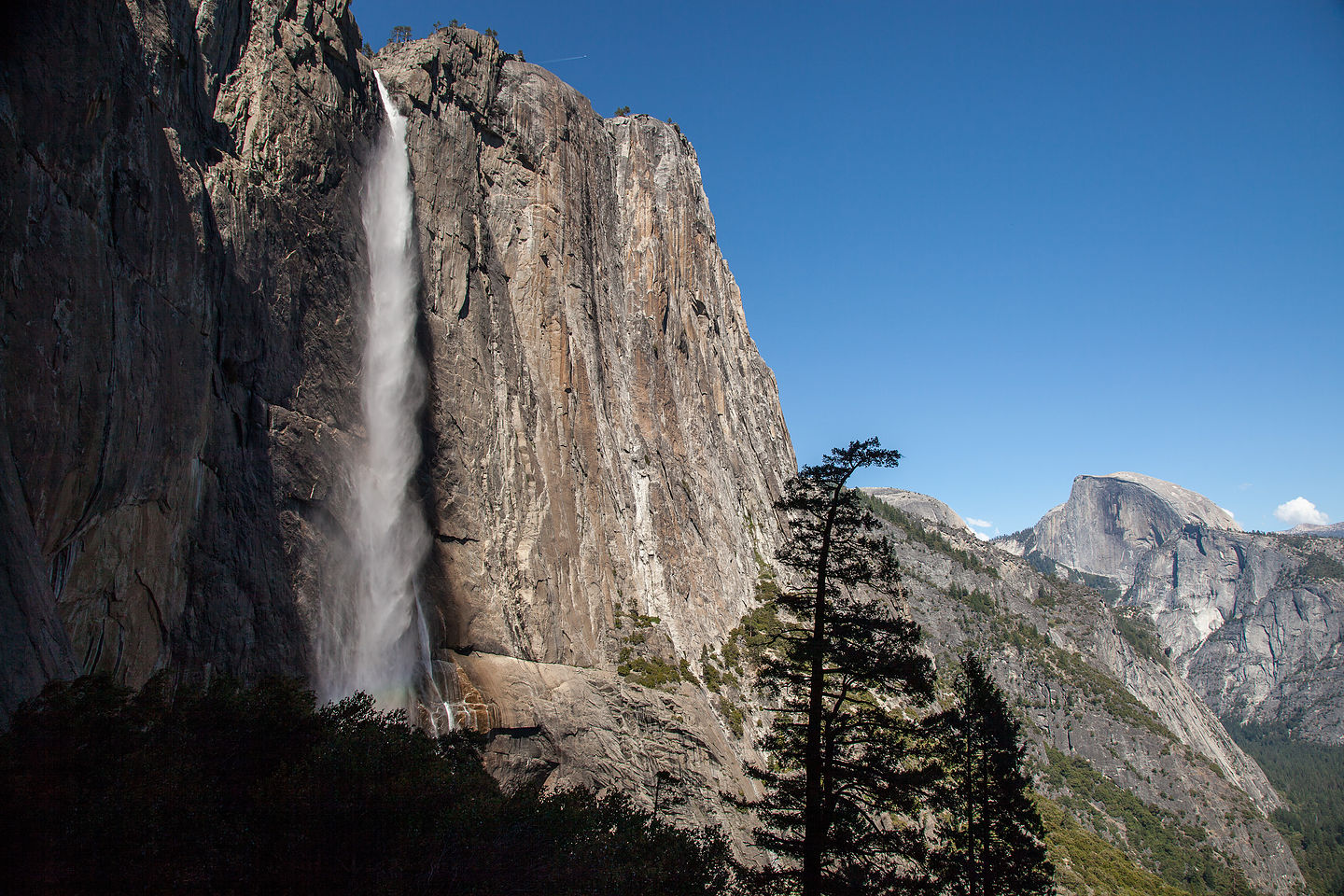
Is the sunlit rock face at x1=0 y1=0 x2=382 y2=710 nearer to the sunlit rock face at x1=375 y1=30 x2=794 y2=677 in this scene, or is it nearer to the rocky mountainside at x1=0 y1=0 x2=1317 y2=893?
the rocky mountainside at x1=0 y1=0 x2=1317 y2=893

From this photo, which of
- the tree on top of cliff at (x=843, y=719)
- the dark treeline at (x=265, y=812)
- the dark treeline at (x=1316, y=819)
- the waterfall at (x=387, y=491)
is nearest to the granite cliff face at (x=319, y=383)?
the waterfall at (x=387, y=491)

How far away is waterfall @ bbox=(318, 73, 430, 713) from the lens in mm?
26047

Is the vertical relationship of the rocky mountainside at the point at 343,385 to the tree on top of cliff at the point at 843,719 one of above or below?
above

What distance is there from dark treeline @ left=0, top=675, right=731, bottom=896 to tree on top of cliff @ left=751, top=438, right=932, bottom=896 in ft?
15.0

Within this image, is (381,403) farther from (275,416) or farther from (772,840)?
(772,840)

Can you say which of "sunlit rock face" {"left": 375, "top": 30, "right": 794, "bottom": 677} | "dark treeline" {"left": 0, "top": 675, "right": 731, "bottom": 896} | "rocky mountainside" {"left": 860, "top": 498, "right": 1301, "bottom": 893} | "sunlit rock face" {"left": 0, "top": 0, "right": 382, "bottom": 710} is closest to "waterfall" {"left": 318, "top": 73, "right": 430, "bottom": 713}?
"sunlit rock face" {"left": 375, "top": 30, "right": 794, "bottom": 677}

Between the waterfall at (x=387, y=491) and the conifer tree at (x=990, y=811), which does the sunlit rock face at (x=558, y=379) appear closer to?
the waterfall at (x=387, y=491)

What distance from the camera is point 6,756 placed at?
1038cm

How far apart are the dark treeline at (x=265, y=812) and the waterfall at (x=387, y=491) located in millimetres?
5826

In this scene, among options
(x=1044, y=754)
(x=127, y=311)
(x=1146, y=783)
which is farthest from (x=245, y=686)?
(x=1146, y=783)

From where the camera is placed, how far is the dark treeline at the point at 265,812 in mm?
10797

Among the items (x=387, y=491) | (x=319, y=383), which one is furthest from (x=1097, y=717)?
(x=319, y=383)

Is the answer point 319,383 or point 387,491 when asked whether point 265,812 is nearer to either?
point 319,383

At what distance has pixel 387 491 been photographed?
2902cm
